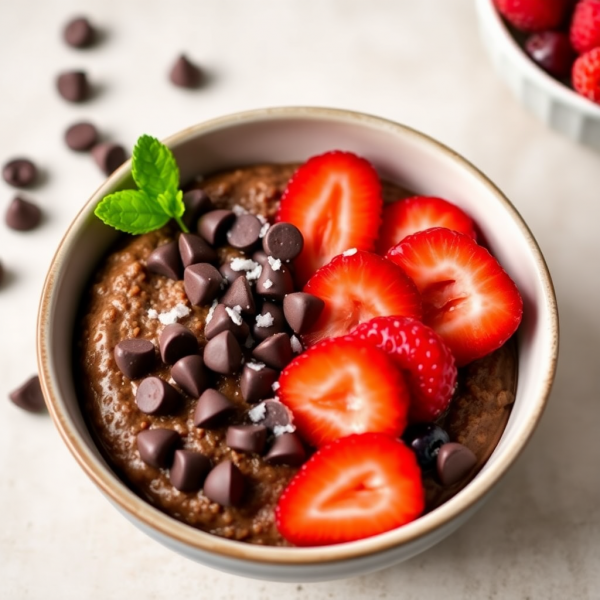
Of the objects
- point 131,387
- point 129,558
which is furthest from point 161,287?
point 129,558

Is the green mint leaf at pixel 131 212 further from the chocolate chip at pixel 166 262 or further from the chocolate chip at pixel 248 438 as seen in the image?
the chocolate chip at pixel 248 438

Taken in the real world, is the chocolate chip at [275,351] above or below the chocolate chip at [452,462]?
above

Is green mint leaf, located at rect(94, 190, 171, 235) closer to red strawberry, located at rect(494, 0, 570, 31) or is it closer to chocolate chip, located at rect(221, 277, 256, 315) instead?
chocolate chip, located at rect(221, 277, 256, 315)

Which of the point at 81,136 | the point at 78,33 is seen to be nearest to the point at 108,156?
the point at 81,136

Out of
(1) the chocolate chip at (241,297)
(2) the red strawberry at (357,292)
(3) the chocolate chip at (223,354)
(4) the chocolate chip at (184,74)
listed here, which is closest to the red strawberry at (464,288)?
(2) the red strawberry at (357,292)

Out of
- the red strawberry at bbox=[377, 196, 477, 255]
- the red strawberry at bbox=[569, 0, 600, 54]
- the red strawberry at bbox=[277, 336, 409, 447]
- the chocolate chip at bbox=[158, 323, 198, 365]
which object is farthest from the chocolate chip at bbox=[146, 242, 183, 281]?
the red strawberry at bbox=[569, 0, 600, 54]

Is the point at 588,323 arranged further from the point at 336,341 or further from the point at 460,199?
the point at 336,341

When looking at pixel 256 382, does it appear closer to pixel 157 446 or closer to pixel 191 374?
pixel 191 374
